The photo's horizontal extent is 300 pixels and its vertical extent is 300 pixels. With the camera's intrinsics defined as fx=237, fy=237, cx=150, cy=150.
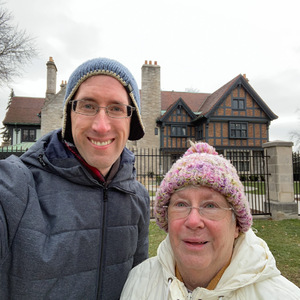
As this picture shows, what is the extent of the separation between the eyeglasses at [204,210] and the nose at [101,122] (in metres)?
0.69

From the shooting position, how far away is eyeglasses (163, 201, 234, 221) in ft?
4.93

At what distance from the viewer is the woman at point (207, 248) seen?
4.45 ft

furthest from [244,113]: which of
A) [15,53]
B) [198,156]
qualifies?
[198,156]

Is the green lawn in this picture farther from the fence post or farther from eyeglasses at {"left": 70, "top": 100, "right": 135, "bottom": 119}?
eyeglasses at {"left": 70, "top": 100, "right": 135, "bottom": 119}

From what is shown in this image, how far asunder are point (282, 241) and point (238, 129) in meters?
19.0

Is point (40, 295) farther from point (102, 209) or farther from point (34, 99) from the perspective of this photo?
point (34, 99)

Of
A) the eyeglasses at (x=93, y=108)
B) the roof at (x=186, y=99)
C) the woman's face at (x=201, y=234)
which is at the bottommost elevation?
the woman's face at (x=201, y=234)

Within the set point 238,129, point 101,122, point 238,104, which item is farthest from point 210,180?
point 238,104

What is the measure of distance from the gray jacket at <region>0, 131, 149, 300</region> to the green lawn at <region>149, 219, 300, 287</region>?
4.04m

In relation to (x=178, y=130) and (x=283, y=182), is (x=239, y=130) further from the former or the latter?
(x=283, y=182)

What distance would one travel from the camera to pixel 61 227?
1.30 m

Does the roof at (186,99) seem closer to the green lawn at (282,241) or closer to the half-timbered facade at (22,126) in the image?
the half-timbered facade at (22,126)

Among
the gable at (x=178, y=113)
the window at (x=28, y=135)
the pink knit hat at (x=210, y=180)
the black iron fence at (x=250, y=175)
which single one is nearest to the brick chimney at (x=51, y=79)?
the window at (x=28, y=135)

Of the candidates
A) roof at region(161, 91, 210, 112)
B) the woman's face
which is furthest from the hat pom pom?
roof at region(161, 91, 210, 112)
